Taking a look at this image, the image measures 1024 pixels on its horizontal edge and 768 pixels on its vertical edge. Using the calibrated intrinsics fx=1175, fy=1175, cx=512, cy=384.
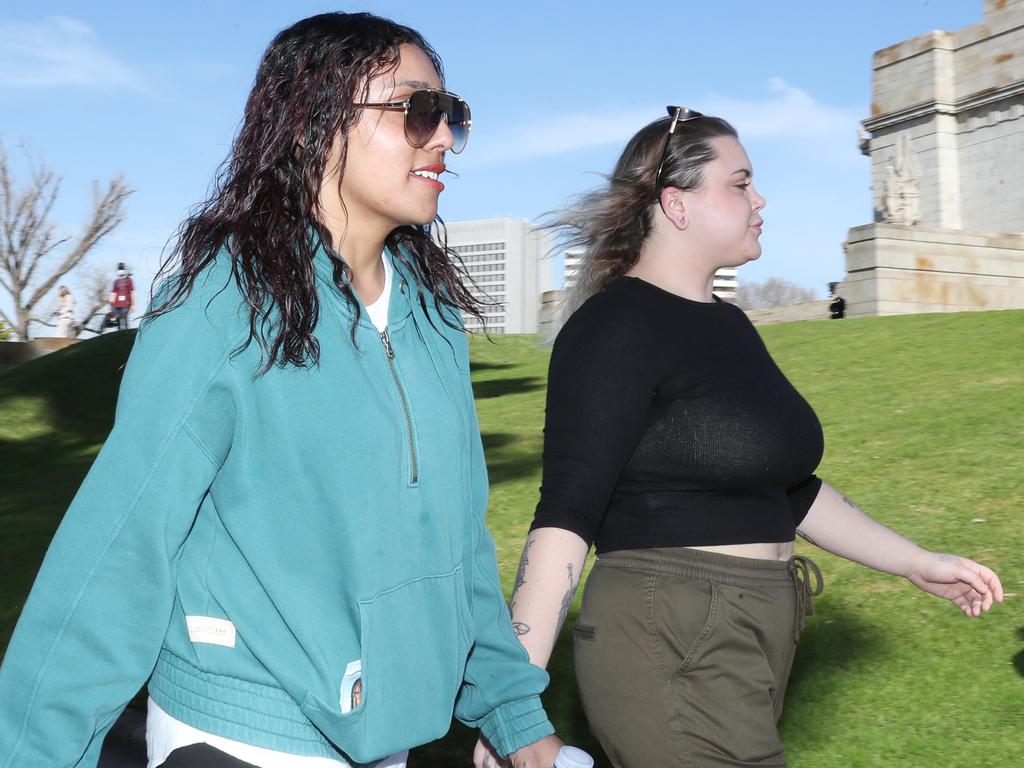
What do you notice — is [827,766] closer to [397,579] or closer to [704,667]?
[704,667]

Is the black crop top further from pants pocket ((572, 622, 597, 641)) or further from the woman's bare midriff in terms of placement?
pants pocket ((572, 622, 597, 641))

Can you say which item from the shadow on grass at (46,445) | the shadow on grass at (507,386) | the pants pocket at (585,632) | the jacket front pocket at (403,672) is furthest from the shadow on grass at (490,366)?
the jacket front pocket at (403,672)

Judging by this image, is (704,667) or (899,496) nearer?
(704,667)

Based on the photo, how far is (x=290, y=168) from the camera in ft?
7.02

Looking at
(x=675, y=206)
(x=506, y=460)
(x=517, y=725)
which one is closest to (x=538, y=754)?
(x=517, y=725)

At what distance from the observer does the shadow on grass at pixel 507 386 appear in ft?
55.5

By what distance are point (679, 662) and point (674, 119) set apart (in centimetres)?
141

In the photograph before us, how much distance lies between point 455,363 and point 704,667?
92 centimetres

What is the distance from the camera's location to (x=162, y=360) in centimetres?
183

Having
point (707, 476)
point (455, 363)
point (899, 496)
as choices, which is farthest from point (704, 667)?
point (899, 496)

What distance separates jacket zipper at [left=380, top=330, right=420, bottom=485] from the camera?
2.02 metres

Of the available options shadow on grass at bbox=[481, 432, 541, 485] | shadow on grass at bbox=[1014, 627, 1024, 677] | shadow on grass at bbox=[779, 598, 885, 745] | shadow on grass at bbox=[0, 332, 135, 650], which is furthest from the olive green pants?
shadow on grass at bbox=[481, 432, 541, 485]

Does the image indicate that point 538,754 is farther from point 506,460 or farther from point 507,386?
point 507,386

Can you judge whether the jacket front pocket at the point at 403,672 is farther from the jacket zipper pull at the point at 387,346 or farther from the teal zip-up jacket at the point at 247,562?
the jacket zipper pull at the point at 387,346
